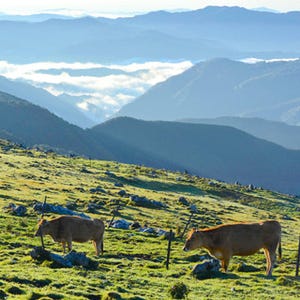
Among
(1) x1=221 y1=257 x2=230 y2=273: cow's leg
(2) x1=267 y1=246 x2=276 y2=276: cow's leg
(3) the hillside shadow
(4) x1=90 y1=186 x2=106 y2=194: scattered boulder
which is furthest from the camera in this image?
(3) the hillside shadow

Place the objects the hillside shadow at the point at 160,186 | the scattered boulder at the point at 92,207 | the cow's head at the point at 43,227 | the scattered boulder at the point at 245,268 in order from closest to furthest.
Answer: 1. the scattered boulder at the point at 245,268
2. the cow's head at the point at 43,227
3. the scattered boulder at the point at 92,207
4. the hillside shadow at the point at 160,186

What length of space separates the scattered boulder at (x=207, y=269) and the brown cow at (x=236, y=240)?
0.48m

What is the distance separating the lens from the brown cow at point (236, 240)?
37.0 m

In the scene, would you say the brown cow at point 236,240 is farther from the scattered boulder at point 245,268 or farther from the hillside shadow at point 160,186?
the hillside shadow at point 160,186

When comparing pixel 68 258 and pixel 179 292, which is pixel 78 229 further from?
pixel 179 292

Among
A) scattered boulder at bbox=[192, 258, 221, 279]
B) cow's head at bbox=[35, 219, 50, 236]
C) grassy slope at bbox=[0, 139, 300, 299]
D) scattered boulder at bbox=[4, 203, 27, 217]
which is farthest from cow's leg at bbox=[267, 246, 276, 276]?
scattered boulder at bbox=[4, 203, 27, 217]

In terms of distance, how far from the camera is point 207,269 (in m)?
36.6

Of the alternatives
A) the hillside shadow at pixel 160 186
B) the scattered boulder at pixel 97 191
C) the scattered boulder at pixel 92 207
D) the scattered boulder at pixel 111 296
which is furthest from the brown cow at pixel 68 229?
the hillside shadow at pixel 160 186

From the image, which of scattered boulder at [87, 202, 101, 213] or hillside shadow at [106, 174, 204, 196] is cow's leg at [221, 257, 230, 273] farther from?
hillside shadow at [106, 174, 204, 196]

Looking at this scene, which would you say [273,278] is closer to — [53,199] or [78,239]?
[78,239]

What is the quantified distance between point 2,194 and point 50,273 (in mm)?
42591

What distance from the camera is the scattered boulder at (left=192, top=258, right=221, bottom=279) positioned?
3588 cm

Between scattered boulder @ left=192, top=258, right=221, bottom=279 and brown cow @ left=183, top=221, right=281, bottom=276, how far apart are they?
48 centimetres

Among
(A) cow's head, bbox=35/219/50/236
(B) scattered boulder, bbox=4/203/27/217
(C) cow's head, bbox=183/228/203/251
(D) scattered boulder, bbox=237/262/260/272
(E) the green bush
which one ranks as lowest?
(B) scattered boulder, bbox=4/203/27/217
